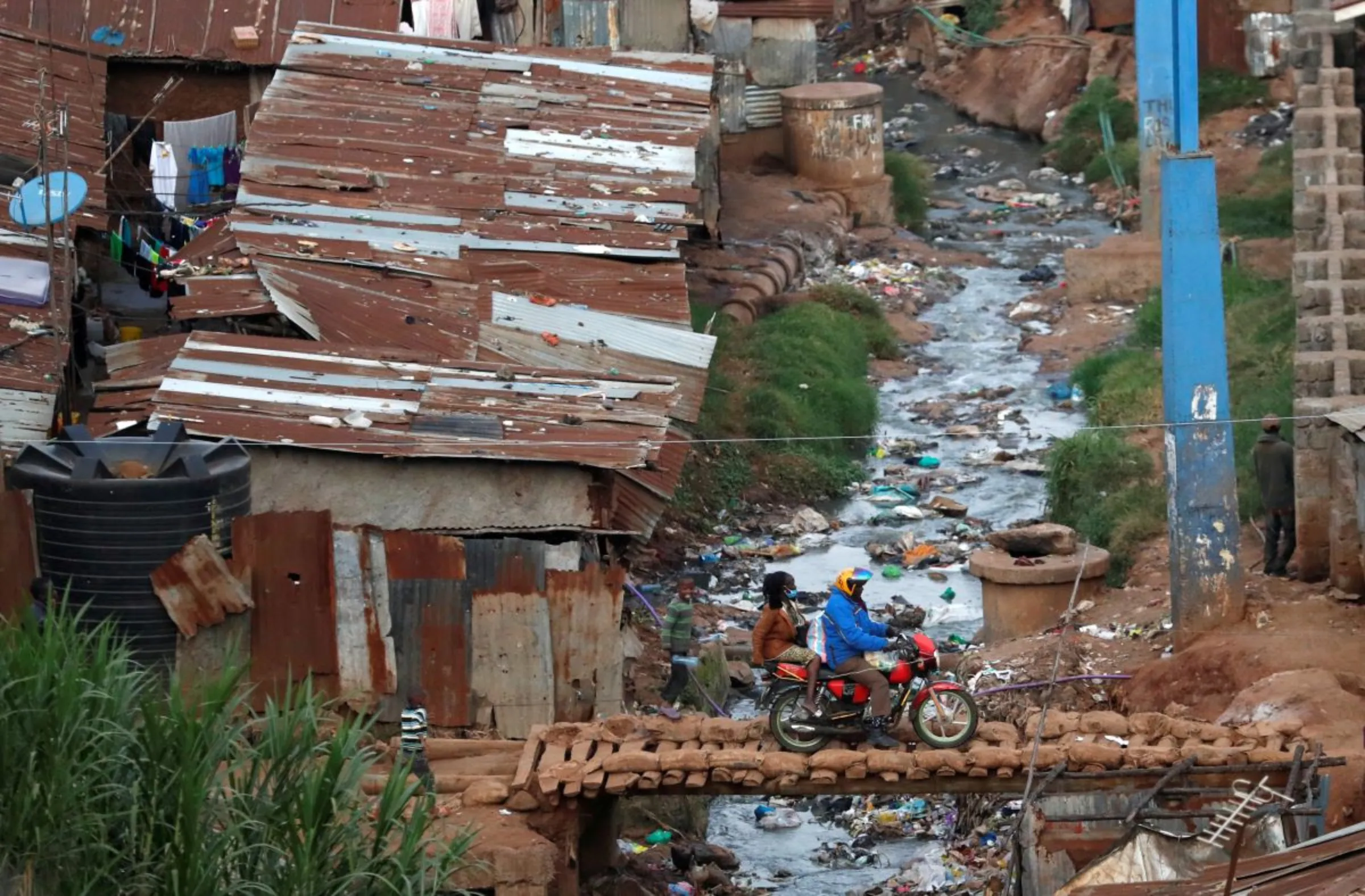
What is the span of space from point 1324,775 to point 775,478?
10099 mm

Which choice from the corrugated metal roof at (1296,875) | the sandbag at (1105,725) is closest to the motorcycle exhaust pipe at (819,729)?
the sandbag at (1105,725)

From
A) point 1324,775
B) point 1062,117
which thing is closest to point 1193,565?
point 1324,775

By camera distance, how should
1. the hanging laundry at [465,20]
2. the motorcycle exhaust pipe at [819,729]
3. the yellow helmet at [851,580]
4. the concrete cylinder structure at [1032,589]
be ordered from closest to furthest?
the yellow helmet at [851,580], the motorcycle exhaust pipe at [819,729], the concrete cylinder structure at [1032,589], the hanging laundry at [465,20]

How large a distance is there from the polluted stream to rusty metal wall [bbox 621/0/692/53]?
14.7 ft

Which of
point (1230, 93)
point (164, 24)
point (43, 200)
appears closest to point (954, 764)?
point (43, 200)

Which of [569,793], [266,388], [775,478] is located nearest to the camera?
[569,793]

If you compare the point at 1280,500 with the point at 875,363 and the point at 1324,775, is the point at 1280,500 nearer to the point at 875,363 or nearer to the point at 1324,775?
the point at 1324,775

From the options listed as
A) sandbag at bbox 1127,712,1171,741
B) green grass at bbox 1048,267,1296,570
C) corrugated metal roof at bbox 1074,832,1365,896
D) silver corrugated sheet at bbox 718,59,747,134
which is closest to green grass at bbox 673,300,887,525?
green grass at bbox 1048,267,1296,570

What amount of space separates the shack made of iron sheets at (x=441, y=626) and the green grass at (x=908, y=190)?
1696 cm

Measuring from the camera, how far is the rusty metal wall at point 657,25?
25359 mm

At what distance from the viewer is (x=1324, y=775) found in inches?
443

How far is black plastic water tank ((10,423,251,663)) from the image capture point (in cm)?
1266

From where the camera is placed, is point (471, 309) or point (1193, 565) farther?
point (471, 309)

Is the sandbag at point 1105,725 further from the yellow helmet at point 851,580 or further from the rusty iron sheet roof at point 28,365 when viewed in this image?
the rusty iron sheet roof at point 28,365
